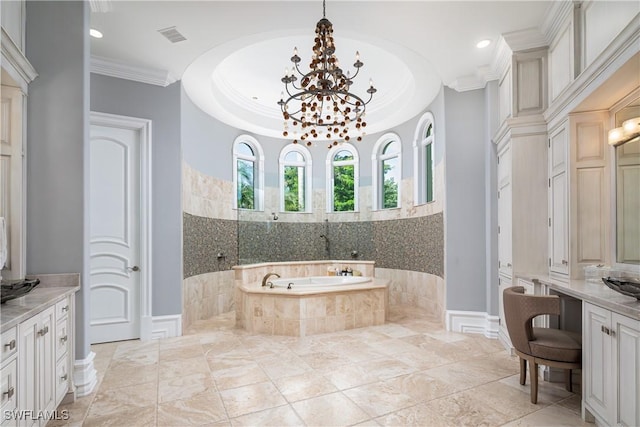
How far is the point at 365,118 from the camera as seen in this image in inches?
280

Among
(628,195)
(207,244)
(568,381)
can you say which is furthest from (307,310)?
(628,195)

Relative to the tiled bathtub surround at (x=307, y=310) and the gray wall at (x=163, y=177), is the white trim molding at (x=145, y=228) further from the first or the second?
the tiled bathtub surround at (x=307, y=310)

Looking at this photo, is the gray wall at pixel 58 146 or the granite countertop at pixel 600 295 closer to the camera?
the granite countertop at pixel 600 295

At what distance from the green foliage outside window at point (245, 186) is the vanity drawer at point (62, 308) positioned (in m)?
4.09

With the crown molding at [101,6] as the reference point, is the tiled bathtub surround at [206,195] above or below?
below

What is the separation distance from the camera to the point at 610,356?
2.11 meters

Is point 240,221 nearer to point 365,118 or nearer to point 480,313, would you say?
point 365,118

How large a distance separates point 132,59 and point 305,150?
13.0 ft

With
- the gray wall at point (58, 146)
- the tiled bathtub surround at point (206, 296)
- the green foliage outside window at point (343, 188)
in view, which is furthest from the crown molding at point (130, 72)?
the green foliage outside window at point (343, 188)

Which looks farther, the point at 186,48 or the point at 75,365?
the point at 186,48

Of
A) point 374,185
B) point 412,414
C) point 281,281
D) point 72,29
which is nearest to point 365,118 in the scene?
point 374,185

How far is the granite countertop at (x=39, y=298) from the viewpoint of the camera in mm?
1848

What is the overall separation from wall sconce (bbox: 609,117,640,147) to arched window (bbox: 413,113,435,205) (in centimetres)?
319

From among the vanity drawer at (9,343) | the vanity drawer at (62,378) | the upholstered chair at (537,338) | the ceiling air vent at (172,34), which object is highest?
the ceiling air vent at (172,34)
